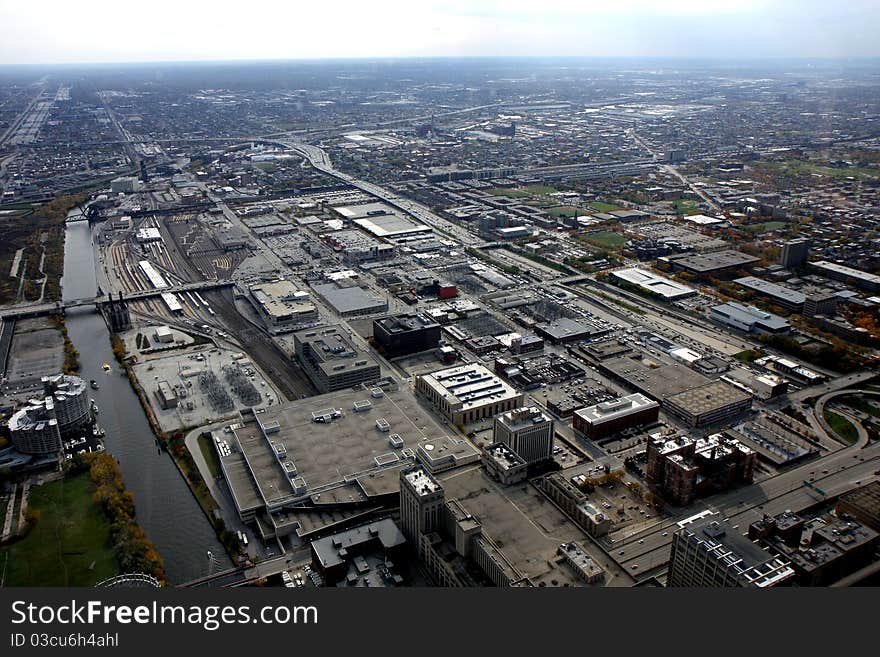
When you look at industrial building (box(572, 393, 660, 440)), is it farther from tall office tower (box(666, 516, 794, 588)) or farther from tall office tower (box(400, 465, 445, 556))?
tall office tower (box(400, 465, 445, 556))

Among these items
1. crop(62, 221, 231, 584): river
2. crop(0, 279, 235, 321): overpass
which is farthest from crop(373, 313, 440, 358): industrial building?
crop(0, 279, 235, 321): overpass

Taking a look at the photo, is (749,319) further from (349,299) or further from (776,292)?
(349,299)

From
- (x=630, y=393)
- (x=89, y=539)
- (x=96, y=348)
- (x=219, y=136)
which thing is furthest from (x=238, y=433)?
(x=219, y=136)

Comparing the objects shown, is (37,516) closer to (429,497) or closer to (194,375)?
(194,375)

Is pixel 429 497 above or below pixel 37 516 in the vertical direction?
above

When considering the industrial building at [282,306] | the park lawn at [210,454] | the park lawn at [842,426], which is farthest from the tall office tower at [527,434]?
the industrial building at [282,306]

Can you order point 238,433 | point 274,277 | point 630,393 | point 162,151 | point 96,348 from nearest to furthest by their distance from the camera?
point 238,433 → point 630,393 → point 96,348 → point 274,277 → point 162,151
